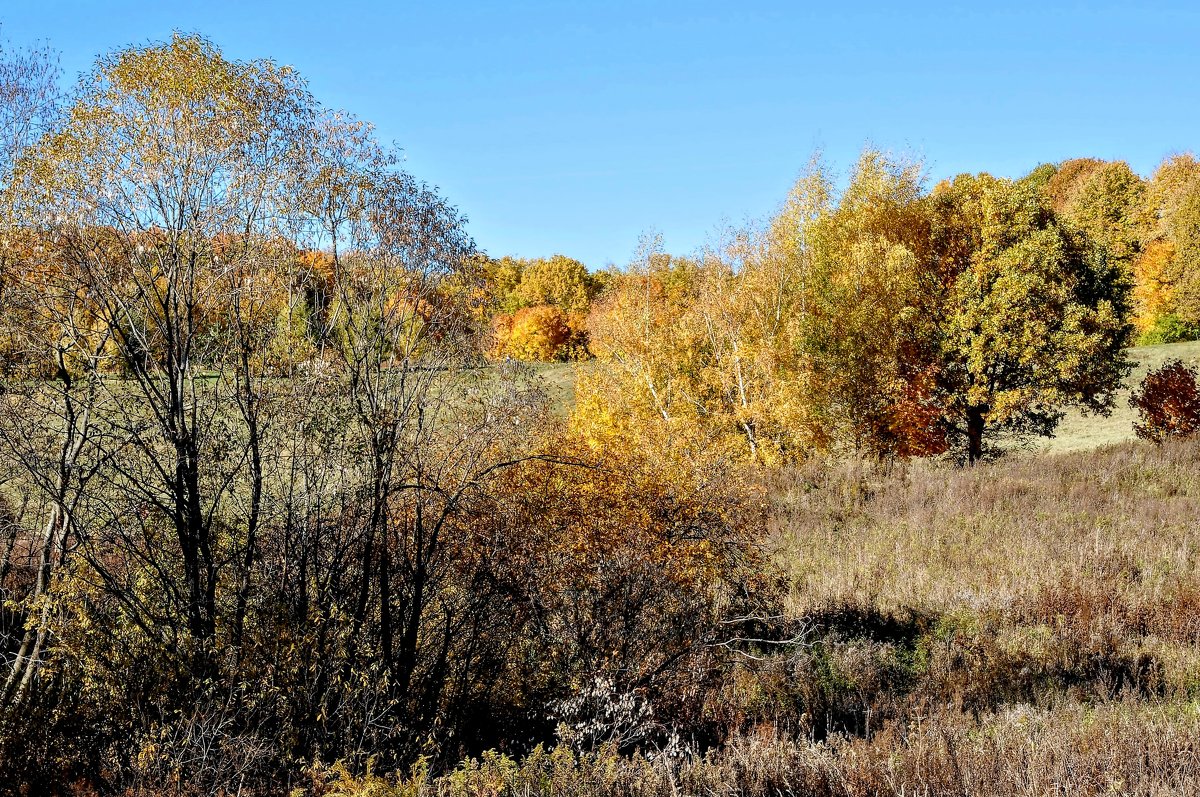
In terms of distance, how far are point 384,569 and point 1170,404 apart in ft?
84.9

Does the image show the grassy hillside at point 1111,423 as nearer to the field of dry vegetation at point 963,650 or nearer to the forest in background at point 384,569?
the field of dry vegetation at point 963,650

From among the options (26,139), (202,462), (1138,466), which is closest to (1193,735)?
(202,462)

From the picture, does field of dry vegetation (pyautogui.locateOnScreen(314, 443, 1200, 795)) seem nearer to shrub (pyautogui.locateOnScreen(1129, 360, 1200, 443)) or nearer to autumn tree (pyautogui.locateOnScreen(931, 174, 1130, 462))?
autumn tree (pyautogui.locateOnScreen(931, 174, 1130, 462))

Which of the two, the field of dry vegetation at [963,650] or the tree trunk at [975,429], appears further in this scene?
the tree trunk at [975,429]

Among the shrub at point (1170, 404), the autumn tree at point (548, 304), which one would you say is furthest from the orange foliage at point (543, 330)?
the shrub at point (1170, 404)

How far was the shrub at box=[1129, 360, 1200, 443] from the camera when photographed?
24672mm

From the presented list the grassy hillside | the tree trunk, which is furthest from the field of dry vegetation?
the grassy hillside

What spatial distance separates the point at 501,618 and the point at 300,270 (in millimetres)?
5318

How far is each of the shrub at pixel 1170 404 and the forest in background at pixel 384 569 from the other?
12.4 m

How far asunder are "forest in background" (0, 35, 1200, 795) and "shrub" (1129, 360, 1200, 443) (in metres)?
12.4

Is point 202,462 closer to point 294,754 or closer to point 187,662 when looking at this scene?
point 187,662

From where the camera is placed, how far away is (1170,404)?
25.1m

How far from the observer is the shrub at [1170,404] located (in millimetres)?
24672

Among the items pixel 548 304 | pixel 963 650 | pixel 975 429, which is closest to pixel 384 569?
pixel 963 650
